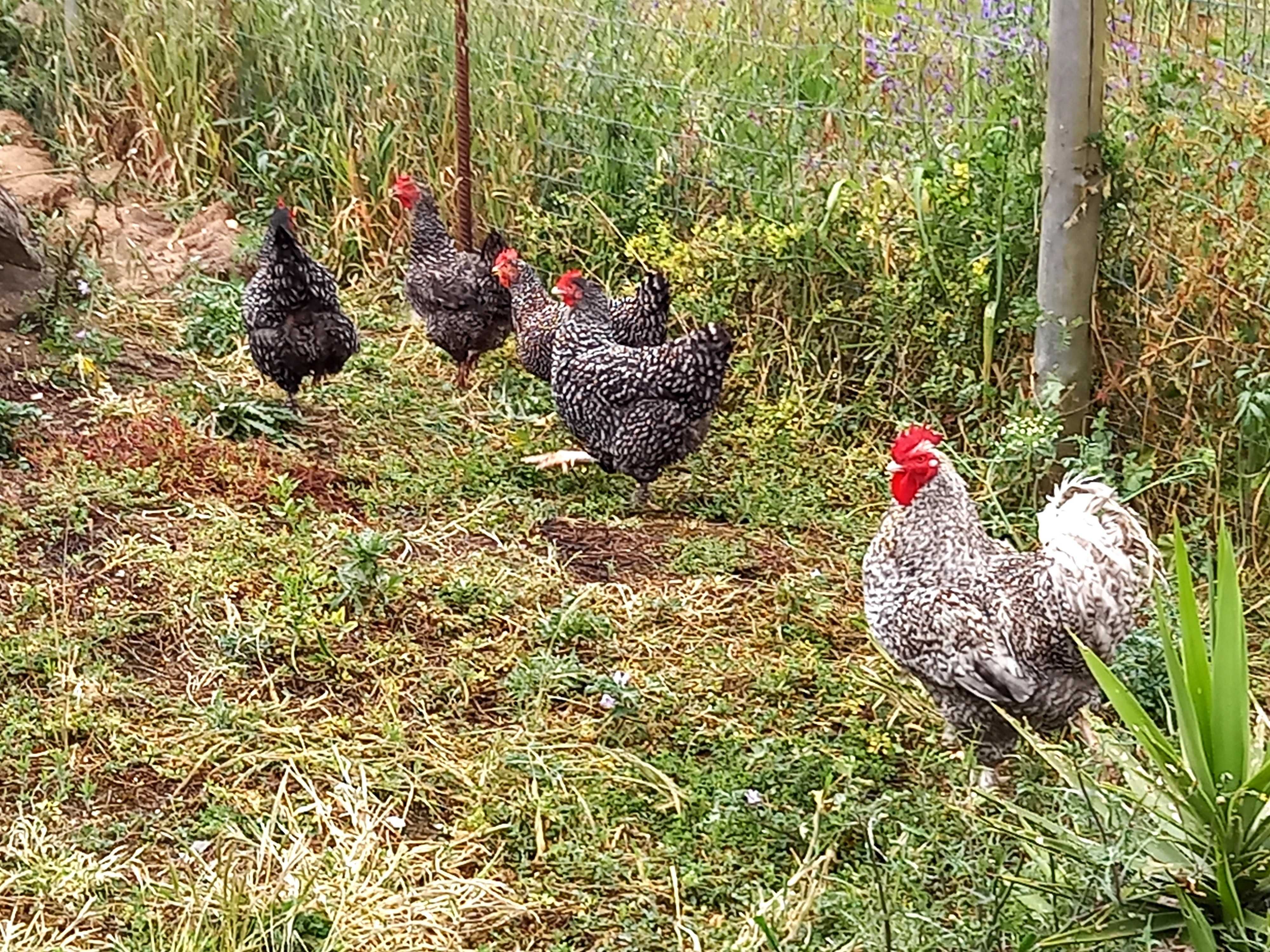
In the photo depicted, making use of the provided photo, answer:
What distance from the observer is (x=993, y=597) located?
3.51 m

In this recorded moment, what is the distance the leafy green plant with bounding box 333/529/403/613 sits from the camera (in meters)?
4.44

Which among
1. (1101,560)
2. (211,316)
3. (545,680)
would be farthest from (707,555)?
(211,316)

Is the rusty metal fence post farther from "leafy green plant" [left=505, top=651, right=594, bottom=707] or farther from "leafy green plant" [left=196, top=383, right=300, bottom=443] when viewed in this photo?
"leafy green plant" [left=505, top=651, right=594, bottom=707]

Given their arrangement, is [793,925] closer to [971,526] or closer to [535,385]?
[971,526]

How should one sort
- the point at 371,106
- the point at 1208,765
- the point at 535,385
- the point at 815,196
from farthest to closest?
1. the point at 371,106
2. the point at 535,385
3. the point at 815,196
4. the point at 1208,765

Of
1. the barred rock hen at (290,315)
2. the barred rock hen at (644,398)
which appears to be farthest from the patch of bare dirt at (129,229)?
the barred rock hen at (644,398)

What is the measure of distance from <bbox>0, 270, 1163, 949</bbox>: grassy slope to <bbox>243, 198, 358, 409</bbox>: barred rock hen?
0.91 ft

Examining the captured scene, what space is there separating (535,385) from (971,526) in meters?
2.88

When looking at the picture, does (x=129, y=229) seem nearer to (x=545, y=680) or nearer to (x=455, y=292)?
(x=455, y=292)

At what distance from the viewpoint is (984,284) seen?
506cm

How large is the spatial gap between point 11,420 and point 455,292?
5.67ft

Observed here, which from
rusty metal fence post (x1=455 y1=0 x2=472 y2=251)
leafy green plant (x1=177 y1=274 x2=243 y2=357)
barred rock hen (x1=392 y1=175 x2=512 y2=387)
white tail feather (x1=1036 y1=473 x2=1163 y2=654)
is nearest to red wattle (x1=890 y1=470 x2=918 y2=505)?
white tail feather (x1=1036 y1=473 x2=1163 y2=654)

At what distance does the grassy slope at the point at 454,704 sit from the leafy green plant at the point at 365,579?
11mm

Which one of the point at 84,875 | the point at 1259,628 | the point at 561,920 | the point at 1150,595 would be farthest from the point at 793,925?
the point at 1259,628
